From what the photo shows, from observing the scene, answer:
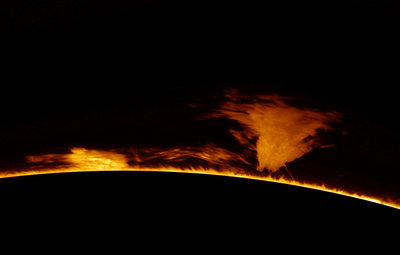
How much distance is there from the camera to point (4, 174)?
1.85 m

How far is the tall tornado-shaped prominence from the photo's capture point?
1358 millimetres

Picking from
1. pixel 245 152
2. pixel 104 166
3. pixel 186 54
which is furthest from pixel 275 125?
pixel 104 166

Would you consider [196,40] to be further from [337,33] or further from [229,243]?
[229,243]

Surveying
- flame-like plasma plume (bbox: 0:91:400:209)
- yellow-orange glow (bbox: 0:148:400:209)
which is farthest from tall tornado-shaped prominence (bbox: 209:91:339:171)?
yellow-orange glow (bbox: 0:148:400:209)

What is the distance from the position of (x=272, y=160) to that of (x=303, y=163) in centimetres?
13

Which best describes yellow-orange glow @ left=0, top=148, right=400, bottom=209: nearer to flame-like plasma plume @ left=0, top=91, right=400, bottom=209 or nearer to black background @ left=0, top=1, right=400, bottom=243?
flame-like plasma plume @ left=0, top=91, right=400, bottom=209

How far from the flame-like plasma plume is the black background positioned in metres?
0.13

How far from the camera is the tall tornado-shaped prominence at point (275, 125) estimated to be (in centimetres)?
136

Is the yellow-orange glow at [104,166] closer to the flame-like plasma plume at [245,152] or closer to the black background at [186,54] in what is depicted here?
the flame-like plasma plume at [245,152]

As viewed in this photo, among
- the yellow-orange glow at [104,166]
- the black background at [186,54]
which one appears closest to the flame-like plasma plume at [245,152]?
the yellow-orange glow at [104,166]

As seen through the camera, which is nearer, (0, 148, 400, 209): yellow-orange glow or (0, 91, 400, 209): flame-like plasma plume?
(0, 91, 400, 209): flame-like plasma plume

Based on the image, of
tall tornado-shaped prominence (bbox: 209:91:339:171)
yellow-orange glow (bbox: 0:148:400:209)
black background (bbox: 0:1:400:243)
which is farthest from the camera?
yellow-orange glow (bbox: 0:148:400:209)

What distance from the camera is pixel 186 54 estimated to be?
→ 3.86 feet

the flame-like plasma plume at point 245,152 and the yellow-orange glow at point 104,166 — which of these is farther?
the yellow-orange glow at point 104,166
